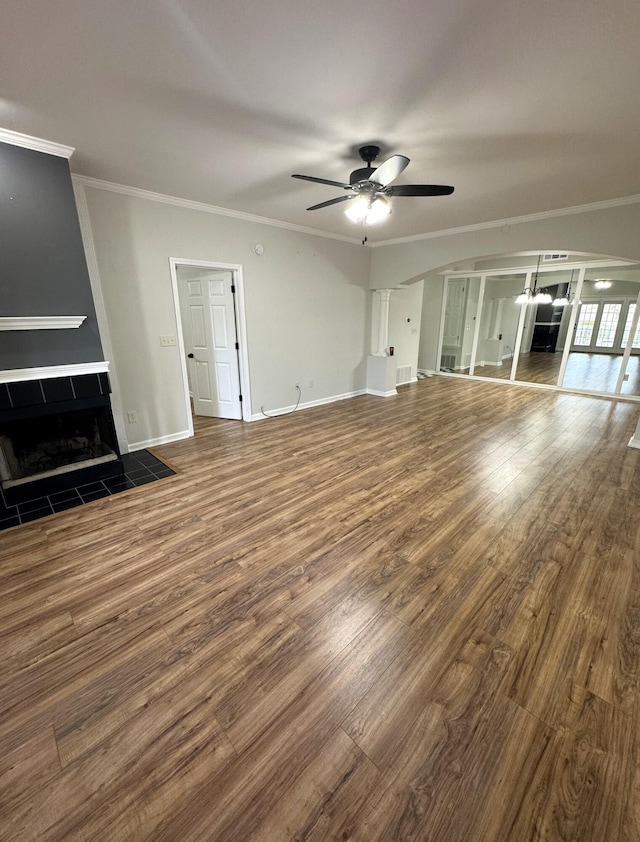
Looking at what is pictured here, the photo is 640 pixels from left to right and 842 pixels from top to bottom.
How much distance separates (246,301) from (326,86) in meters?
2.83

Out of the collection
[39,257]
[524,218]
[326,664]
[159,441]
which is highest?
[524,218]

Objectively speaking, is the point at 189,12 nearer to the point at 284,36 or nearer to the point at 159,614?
the point at 284,36

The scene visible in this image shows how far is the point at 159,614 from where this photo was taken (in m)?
1.79

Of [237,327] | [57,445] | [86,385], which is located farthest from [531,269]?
[57,445]

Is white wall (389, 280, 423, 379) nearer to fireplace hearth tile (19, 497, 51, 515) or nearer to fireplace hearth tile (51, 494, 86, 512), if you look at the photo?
fireplace hearth tile (51, 494, 86, 512)

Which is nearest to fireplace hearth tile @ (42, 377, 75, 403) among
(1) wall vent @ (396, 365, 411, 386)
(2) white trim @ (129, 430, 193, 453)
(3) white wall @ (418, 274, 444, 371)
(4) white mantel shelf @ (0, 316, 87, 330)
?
(4) white mantel shelf @ (0, 316, 87, 330)

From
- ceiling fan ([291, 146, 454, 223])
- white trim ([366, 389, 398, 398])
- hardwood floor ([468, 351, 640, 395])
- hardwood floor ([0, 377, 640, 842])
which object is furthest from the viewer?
hardwood floor ([468, 351, 640, 395])

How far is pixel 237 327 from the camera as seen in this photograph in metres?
4.57

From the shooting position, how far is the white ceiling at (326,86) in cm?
143

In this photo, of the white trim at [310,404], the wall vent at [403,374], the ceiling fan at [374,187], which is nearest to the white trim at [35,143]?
the ceiling fan at [374,187]

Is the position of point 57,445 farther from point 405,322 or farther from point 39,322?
point 405,322

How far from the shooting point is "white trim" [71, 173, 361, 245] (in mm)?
3131

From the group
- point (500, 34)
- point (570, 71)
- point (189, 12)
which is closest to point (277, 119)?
point (189, 12)

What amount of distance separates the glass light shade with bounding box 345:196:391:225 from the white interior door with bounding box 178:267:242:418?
85.4 inches
